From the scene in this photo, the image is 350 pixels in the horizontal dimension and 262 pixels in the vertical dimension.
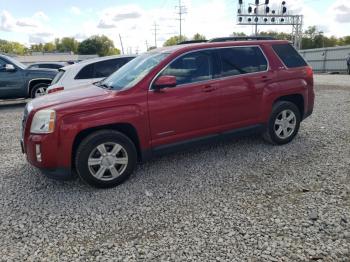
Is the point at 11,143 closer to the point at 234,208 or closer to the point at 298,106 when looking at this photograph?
the point at 234,208

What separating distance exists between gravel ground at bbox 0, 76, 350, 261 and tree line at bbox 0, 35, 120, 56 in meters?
103

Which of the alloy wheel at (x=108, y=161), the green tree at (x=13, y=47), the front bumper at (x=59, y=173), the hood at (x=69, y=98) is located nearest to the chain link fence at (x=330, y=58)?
the hood at (x=69, y=98)

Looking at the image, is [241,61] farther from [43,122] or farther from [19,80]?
[19,80]

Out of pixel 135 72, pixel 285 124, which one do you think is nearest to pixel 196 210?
pixel 135 72

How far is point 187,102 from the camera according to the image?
14.3 feet

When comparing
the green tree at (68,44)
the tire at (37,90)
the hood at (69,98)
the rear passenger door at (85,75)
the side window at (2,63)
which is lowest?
the tire at (37,90)

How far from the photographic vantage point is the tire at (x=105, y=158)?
3842mm

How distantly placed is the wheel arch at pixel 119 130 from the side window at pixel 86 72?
4.22 m

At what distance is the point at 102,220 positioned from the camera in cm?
338

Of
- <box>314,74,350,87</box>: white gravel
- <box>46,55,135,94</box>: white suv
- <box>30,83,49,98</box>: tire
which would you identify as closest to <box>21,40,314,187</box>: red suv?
<box>46,55,135,94</box>: white suv

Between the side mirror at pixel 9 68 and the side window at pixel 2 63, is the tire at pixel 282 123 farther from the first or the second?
the side window at pixel 2 63

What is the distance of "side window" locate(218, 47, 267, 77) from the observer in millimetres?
4766

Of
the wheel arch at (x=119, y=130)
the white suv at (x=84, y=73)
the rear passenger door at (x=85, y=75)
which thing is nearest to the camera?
the wheel arch at (x=119, y=130)

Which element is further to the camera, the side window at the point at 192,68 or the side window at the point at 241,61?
the side window at the point at 241,61
